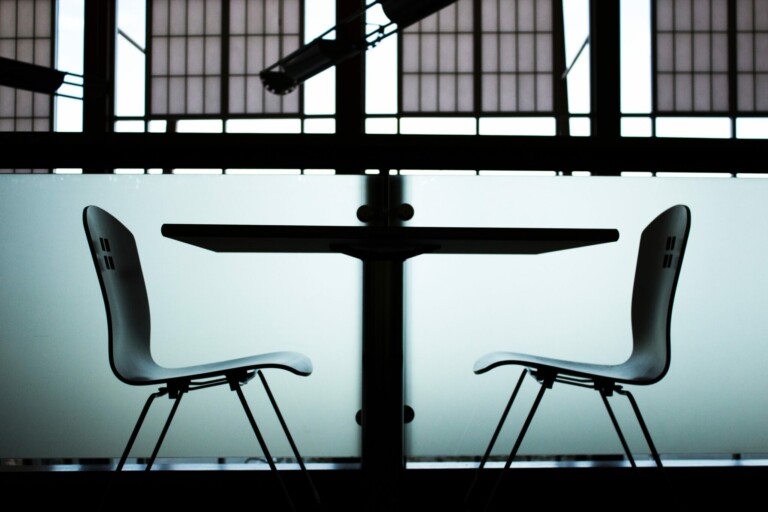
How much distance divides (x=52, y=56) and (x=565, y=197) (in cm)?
887

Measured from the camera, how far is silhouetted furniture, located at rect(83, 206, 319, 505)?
1.32 meters

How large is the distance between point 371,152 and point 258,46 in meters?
7.78

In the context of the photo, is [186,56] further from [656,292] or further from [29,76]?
[656,292]

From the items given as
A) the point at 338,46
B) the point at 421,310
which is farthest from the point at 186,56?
the point at 421,310

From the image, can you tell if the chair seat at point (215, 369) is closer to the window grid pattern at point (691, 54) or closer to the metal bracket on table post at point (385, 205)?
the metal bracket on table post at point (385, 205)

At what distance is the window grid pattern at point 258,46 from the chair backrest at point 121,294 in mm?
7565

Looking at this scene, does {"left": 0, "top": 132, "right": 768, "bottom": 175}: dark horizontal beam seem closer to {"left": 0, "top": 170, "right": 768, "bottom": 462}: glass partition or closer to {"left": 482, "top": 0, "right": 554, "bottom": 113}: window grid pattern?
{"left": 0, "top": 170, "right": 768, "bottom": 462}: glass partition

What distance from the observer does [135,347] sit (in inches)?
58.4

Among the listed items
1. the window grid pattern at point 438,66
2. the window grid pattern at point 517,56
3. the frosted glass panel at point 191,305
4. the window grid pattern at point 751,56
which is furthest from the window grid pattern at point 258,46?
the frosted glass panel at point 191,305

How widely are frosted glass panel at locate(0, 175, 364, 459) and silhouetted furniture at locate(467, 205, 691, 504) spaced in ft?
1.77

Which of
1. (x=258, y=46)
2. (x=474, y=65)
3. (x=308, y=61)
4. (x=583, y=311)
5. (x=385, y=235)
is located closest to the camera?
(x=385, y=235)

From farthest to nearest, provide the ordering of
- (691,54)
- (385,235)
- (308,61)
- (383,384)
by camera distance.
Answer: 1. (691,54)
2. (308,61)
3. (383,384)
4. (385,235)

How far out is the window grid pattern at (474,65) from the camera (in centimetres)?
873

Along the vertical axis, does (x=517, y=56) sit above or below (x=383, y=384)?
above
